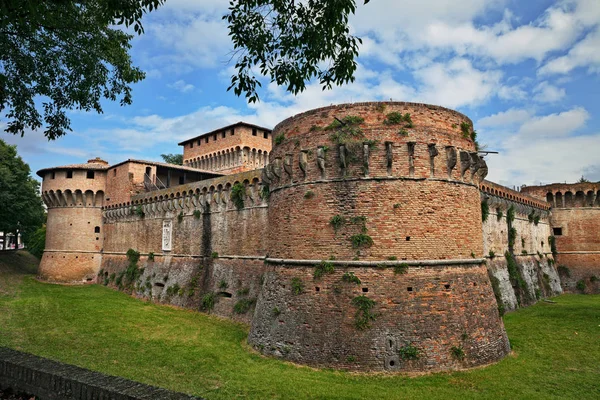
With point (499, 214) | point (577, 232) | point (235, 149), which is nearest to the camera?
point (499, 214)

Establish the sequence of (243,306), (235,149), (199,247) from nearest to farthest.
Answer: (243,306)
(199,247)
(235,149)

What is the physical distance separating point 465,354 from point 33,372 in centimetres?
1133

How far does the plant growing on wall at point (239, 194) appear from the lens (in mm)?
21078

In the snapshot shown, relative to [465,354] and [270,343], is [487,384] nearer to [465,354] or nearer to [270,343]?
[465,354]

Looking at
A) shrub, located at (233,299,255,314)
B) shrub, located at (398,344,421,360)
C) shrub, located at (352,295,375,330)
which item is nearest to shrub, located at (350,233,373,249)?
shrub, located at (352,295,375,330)

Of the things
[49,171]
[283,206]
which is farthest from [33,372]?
[49,171]

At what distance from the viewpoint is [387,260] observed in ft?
41.6

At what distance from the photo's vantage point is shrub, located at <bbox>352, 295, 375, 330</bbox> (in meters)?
12.2

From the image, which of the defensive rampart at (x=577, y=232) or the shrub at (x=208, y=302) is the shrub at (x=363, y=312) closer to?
the shrub at (x=208, y=302)

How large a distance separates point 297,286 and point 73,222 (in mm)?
27169

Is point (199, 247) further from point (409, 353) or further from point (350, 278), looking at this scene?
point (409, 353)

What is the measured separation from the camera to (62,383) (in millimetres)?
6410

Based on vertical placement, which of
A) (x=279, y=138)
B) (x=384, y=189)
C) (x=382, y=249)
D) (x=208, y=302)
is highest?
(x=279, y=138)

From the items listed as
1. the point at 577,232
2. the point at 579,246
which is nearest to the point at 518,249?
the point at 579,246
